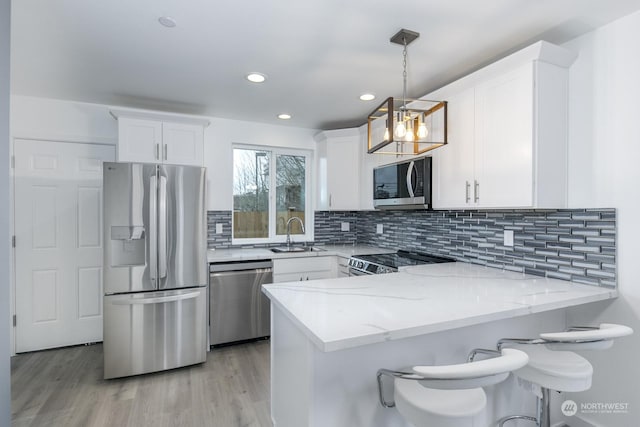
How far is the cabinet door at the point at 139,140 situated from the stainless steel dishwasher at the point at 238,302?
3.80 ft

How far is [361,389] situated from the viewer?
1.43 metres

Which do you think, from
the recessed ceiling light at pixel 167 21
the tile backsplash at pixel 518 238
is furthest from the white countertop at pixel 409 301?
the recessed ceiling light at pixel 167 21

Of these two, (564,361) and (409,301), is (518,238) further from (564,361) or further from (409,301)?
(409,301)

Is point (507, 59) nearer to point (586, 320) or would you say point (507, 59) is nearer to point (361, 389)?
A: point (586, 320)

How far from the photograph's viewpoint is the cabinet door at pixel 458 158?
2262 millimetres

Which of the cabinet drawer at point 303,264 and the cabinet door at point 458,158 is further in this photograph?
the cabinet drawer at point 303,264

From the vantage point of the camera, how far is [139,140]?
9.73ft

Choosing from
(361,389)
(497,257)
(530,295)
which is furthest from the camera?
(497,257)

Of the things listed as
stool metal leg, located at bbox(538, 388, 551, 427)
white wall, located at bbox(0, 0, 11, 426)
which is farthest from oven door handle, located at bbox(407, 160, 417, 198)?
white wall, located at bbox(0, 0, 11, 426)

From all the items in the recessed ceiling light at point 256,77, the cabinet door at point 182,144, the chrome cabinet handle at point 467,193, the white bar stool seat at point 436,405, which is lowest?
the white bar stool seat at point 436,405

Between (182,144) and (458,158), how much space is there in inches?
95.1

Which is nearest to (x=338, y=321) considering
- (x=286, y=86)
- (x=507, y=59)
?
(x=507, y=59)

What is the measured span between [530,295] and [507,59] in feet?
4.51

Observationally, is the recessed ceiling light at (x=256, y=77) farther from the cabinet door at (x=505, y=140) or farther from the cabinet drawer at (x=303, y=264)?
the cabinet drawer at (x=303, y=264)
